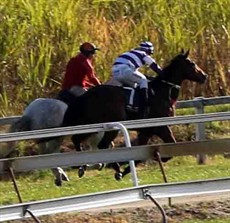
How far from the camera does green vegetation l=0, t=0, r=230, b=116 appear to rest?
20750 millimetres

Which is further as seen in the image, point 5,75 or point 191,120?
point 5,75

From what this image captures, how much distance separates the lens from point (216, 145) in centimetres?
1086

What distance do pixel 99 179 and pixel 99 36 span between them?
6.84 meters

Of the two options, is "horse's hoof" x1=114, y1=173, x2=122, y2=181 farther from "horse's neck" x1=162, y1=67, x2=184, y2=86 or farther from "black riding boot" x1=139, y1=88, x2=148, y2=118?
"horse's neck" x1=162, y1=67, x2=184, y2=86

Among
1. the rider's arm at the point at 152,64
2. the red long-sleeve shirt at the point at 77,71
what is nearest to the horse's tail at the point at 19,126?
the red long-sleeve shirt at the point at 77,71

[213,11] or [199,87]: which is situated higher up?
[213,11]

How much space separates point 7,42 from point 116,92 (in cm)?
443

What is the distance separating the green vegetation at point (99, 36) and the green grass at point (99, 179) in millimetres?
3947

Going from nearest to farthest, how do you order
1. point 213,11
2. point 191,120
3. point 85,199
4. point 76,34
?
point 85,199, point 191,120, point 76,34, point 213,11

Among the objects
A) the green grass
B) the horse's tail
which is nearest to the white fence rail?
the green grass

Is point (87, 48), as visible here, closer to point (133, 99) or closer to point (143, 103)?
point (133, 99)

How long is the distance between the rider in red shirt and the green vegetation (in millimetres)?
2844

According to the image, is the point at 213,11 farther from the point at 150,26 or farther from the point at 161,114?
the point at 161,114

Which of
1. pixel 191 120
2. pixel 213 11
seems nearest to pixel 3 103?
pixel 213 11
